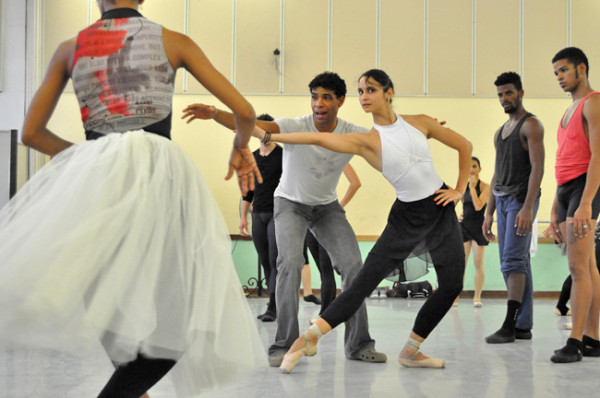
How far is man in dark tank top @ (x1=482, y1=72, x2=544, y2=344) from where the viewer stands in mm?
4484

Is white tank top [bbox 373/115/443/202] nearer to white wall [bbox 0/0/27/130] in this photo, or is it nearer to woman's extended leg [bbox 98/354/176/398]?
woman's extended leg [bbox 98/354/176/398]

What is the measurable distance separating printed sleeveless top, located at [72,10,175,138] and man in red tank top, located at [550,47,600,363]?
8.33ft

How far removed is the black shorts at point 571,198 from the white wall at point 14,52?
26.2ft

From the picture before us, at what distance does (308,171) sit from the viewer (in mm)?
3881

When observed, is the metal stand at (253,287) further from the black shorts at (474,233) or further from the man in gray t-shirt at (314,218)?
the man in gray t-shirt at (314,218)

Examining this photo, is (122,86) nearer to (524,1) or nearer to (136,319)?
(136,319)

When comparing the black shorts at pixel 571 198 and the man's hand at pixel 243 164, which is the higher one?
the man's hand at pixel 243 164

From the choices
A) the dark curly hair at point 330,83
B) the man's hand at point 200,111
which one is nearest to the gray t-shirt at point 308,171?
the dark curly hair at point 330,83

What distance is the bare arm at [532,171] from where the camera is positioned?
4.35m

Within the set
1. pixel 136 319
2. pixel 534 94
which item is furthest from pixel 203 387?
pixel 534 94

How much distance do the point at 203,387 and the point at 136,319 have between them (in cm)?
32

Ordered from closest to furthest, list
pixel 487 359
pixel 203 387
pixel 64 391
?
1. pixel 203 387
2. pixel 64 391
3. pixel 487 359

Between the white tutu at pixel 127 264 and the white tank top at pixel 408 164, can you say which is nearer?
the white tutu at pixel 127 264

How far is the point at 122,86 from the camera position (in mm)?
1890
